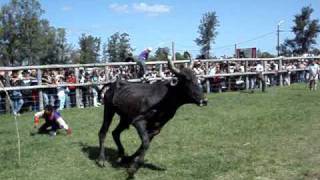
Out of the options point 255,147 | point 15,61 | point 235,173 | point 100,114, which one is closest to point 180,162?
point 235,173

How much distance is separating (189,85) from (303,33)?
60.8 metres

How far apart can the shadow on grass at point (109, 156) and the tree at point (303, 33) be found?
58.1 meters

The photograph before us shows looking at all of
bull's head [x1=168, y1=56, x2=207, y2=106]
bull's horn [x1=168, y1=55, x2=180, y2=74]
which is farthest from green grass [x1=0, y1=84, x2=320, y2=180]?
bull's horn [x1=168, y1=55, x2=180, y2=74]

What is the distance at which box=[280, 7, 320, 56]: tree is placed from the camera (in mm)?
65613

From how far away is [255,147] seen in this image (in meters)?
11.2

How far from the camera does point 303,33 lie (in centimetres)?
6669

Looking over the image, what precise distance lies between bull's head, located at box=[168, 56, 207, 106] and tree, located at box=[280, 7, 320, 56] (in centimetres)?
5946

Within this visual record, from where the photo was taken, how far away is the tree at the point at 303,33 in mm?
65613

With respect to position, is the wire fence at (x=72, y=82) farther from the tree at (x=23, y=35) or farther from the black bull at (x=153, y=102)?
the tree at (x=23, y=35)

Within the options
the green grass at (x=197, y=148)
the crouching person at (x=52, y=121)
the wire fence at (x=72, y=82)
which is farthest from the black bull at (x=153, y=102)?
the wire fence at (x=72, y=82)

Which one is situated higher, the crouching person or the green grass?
the crouching person

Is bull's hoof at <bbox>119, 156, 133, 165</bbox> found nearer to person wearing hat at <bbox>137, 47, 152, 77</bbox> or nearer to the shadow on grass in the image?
the shadow on grass

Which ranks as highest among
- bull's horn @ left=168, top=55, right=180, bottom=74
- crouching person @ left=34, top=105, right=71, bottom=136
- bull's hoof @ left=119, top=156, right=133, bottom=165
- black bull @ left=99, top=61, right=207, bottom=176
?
bull's horn @ left=168, top=55, right=180, bottom=74

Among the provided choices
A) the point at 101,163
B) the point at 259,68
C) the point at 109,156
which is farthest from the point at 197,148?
the point at 259,68
